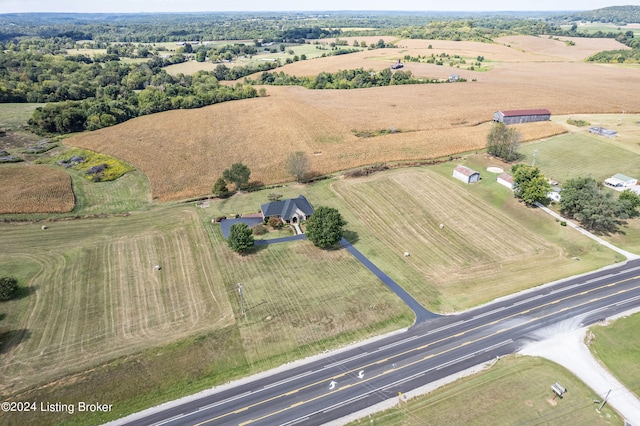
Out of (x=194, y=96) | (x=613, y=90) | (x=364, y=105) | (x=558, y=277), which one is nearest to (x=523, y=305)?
(x=558, y=277)

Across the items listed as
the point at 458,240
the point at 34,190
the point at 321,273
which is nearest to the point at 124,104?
the point at 34,190

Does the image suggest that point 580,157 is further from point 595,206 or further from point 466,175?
point 595,206

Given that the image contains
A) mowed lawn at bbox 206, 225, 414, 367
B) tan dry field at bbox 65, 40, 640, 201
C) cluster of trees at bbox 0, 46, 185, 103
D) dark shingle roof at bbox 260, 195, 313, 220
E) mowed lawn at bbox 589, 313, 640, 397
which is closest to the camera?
mowed lawn at bbox 589, 313, 640, 397

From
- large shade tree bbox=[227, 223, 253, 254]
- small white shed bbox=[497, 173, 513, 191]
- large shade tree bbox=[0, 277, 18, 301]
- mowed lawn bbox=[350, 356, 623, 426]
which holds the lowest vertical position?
mowed lawn bbox=[350, 356, 623, 426]

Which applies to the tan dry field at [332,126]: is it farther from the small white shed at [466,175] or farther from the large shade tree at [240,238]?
the large shade tree at [240,238]

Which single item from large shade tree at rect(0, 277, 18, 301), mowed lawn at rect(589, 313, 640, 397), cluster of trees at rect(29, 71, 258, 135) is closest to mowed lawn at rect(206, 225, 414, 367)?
mowed lawn at rect(589, 313, 640, 397)

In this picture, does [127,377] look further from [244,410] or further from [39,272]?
[39,272]

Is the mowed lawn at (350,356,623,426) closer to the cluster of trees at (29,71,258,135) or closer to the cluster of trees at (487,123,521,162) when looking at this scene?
the cluster of trees at (487,123,521,162)
